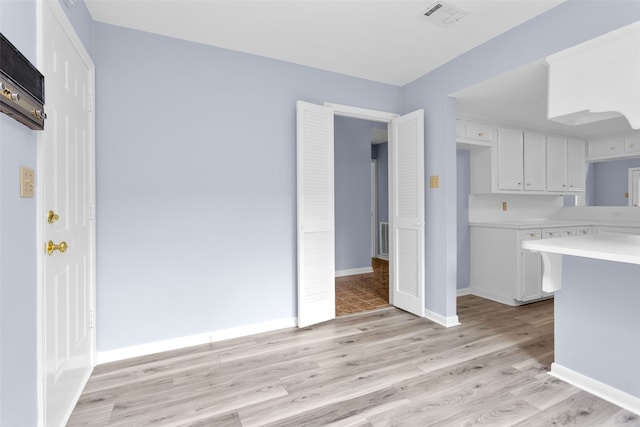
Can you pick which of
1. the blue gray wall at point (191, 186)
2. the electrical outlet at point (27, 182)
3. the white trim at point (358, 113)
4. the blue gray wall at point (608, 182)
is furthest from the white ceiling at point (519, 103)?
the electrical outlet at point (27, 182)

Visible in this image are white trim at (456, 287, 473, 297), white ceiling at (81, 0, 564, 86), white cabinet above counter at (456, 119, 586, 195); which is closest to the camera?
white ceiling at (81, 0, 564, 86)

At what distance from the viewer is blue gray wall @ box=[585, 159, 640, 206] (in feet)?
14.4

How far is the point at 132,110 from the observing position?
2.33 meters

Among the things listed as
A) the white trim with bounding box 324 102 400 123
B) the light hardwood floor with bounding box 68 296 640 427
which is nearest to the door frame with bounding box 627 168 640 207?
the light hardwood floor with bounding box 68 296 640 427

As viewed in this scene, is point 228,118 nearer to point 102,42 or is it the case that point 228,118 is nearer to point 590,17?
point 102,42

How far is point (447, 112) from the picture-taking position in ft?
9.73

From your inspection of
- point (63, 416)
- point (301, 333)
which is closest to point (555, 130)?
point (301, 333)

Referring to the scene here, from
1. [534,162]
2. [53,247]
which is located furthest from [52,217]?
[534,162]

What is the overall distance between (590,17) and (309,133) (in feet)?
6.73

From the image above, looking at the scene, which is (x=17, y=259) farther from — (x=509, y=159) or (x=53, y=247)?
(x=509, y=159)

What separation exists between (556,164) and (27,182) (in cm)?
540

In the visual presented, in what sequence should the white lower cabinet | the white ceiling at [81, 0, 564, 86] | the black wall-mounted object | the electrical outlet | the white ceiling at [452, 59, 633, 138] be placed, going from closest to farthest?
the black wall-mounted object → the electrical outlet → the white ceiling at [81, 0, 564, 86] → the white ceiling at [452, 59, 633, 138] → the white lower cabinet

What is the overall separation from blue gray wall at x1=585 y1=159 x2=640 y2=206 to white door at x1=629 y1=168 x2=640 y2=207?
41 millimetres

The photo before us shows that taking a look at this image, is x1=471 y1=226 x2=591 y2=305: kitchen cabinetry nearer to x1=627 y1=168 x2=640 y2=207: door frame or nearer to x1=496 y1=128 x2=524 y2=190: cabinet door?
x1=496 y1=128 x2=524 y2=190: cabinet door
